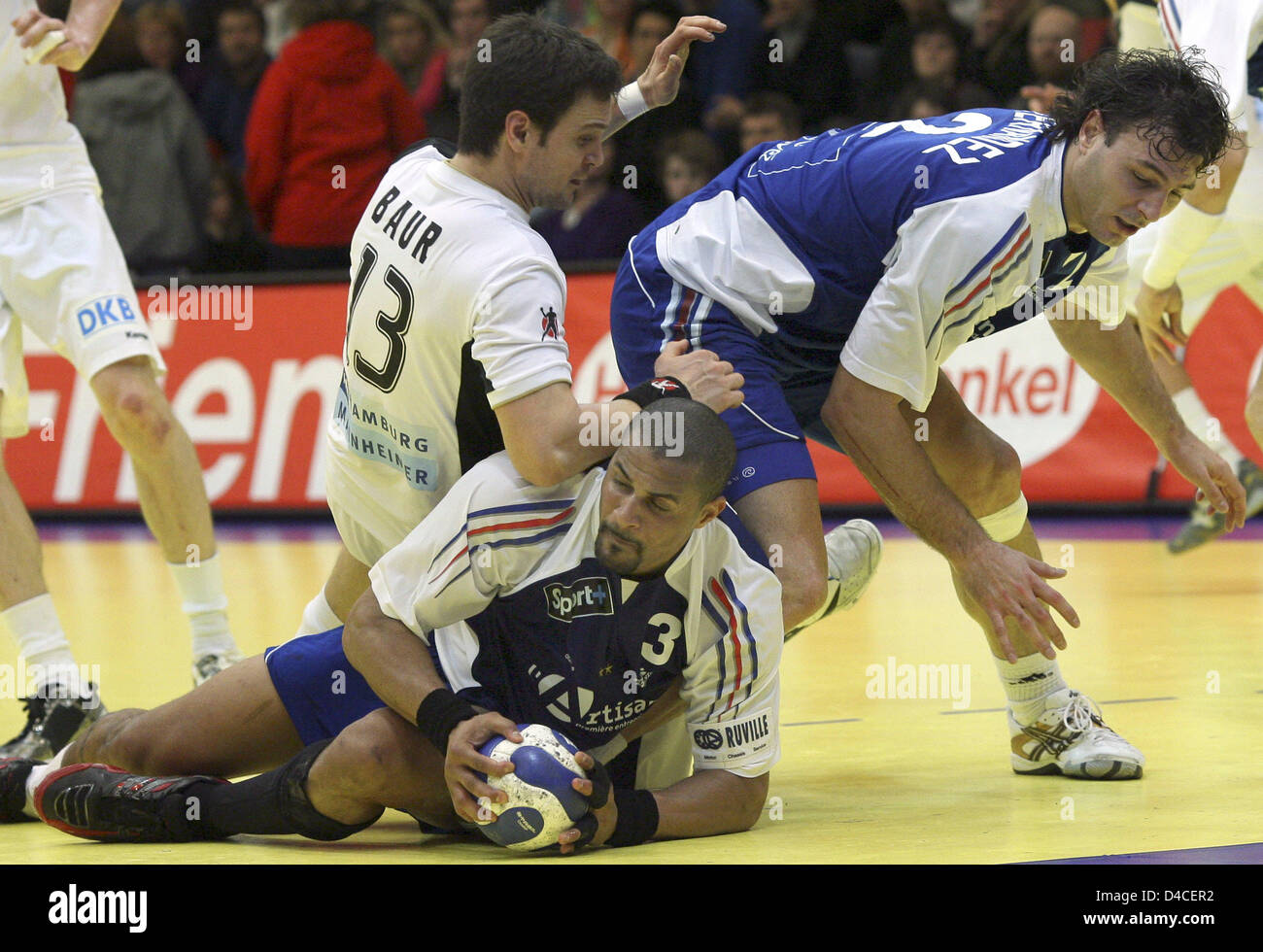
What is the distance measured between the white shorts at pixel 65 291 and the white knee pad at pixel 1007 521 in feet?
7.97

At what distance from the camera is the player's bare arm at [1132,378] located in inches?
174

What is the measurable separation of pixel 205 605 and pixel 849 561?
6.60ft

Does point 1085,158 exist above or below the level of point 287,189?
above

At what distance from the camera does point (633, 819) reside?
3.42 metres

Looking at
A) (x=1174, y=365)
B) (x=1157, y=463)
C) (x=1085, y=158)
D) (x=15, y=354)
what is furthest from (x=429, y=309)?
(x=1157, y=463)

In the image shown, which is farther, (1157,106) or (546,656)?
(1157,106)

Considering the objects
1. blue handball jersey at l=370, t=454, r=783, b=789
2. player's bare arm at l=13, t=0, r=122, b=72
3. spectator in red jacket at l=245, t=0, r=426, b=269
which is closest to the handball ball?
blue handball jersey at l=370, t=454, r=783, b=789

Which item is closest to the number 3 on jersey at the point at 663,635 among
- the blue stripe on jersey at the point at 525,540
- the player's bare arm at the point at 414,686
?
the blue stripe on jersey at the point at 525,540

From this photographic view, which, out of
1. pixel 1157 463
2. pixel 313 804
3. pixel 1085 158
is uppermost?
pixel 1085 158

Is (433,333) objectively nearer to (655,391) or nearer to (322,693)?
(655,391)

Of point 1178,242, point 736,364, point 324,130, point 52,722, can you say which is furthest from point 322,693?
point 324,130

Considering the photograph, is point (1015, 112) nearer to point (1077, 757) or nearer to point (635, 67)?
point (1077, 757)

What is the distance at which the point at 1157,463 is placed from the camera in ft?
29.6
